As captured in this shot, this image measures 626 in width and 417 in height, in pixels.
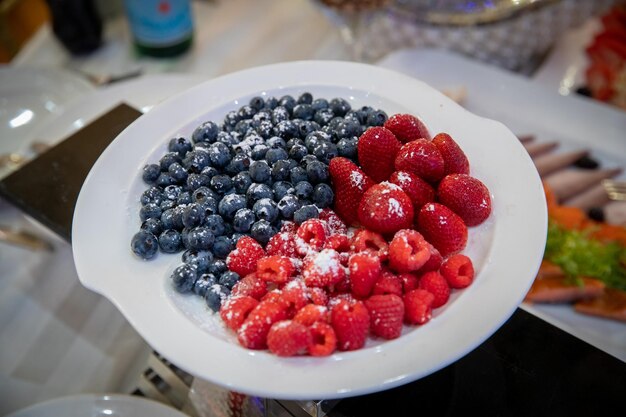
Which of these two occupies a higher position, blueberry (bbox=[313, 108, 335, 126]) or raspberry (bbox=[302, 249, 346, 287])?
blueberry (bbox=[313, 108, 335, 126])

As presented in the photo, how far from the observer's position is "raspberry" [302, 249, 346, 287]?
0.71 m

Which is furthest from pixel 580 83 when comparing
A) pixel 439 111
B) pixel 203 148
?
pixel 203 148

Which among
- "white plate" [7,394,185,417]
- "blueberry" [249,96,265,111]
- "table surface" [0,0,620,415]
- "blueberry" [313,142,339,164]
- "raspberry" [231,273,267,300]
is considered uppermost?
"blueberry" [249,96,265,111]

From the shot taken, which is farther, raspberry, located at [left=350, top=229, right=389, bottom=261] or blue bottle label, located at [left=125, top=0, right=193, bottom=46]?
blue bottle label, located at [left=125, top=0, right=193, bottom=46]

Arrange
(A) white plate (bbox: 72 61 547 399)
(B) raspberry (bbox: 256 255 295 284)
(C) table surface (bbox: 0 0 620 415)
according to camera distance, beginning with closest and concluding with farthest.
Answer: (A) white plate (bbox: 72 61 547 399) < (B) raspberry (bbox: 256 255 295 284) < (C) table surface (bbox: 0 0 620 415)

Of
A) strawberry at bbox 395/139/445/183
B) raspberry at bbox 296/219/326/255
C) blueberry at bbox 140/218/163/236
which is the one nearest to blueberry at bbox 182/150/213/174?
blueberry at bbox 140/218/163/236

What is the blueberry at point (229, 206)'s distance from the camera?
33.3 inches

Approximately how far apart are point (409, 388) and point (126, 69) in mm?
1495

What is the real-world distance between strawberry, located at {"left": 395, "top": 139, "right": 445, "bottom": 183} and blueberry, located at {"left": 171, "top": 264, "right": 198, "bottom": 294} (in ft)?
1.16

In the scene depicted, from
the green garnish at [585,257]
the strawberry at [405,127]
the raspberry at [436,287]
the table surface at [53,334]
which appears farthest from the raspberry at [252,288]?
the green garnish at [585,257]

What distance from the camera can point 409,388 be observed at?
0.85 metres

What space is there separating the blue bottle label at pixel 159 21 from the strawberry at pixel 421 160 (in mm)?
1144

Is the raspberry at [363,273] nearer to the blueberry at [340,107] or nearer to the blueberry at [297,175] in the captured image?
the blueberry at [297,175]

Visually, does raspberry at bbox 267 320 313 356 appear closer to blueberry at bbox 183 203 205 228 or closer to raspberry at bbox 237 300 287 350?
raspberry at bbox 237 300 287 350
